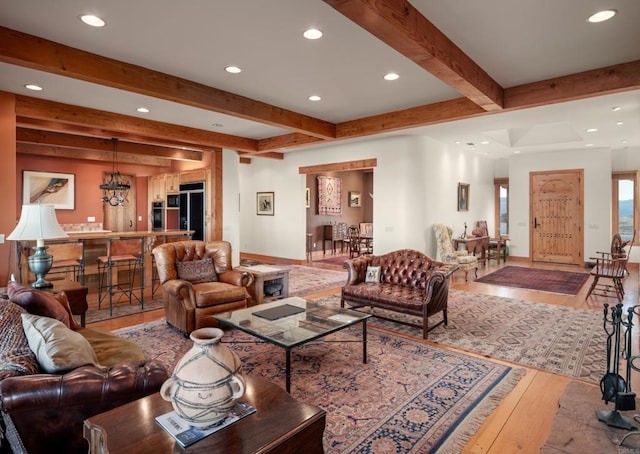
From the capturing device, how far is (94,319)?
14.8 ft

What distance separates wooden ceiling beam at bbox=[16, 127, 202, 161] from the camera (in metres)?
6.44

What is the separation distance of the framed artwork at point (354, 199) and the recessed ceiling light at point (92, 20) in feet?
30.7

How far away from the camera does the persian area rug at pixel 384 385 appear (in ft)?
7.27

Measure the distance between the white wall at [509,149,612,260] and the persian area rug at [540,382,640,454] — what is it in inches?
314

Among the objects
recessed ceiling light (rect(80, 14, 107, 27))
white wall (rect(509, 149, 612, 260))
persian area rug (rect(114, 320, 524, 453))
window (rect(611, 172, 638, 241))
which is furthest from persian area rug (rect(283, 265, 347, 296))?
window (rect(611, 172, 638, 241))

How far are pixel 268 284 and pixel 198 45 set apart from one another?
315 cm

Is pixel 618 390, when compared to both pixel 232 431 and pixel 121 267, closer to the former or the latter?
pixel 232 431

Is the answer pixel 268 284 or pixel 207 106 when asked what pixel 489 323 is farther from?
pixel 207 106

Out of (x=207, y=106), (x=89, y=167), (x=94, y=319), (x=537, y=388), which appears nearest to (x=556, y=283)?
(x=537, y=388)

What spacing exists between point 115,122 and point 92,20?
10.00 feet

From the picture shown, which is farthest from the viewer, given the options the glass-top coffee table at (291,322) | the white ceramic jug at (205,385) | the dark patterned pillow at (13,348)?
the glass-top coffee table at (291,322)

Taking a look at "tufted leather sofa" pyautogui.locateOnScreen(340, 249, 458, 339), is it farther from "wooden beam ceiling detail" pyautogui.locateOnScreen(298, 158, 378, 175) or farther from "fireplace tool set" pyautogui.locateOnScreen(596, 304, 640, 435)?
"wooden beam ceiling detail" pyautogui.locateOnScreen(298, 158, 378, 175)

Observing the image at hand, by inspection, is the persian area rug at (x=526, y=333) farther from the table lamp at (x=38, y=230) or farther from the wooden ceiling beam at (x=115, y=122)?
the wooden ceiling beam at (x=115, y=122)

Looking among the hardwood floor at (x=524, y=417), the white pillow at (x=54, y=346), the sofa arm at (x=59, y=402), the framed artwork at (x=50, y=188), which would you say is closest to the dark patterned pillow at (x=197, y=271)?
the hardwood floor at (x=524, y=417)
